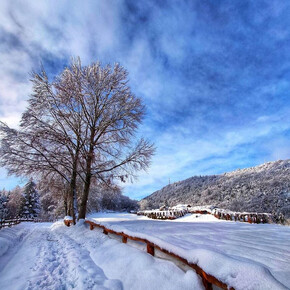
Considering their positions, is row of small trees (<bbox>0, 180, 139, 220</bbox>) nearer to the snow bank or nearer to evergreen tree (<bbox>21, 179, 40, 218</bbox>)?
evergreen tree (<bbox>21, 179, 40, 218</bbox>)

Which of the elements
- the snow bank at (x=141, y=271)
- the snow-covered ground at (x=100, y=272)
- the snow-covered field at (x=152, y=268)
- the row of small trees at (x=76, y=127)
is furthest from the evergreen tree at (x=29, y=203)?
the snow bank at (x=141, y=271)

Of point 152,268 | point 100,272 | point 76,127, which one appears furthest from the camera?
point 76,127

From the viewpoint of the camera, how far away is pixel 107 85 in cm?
1159

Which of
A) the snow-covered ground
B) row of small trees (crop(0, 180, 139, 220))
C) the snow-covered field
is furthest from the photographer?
row of small trees (crop(0, 180, 139, 220))

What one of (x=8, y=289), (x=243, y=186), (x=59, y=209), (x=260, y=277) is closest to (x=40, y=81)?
(x=8, y=289)

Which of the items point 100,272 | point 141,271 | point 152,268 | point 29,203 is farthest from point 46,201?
point 152,268

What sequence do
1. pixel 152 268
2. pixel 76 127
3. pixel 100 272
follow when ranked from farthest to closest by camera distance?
pixel 76 127, pixel 100 272, pixel 152 268

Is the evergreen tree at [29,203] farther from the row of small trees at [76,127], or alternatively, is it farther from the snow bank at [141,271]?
the snow bank at [141,271]

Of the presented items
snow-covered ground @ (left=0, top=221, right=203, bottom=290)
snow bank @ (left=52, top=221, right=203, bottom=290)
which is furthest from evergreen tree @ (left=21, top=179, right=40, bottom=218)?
snow bank @ (left=52, top=221, right=203, bottom=290)

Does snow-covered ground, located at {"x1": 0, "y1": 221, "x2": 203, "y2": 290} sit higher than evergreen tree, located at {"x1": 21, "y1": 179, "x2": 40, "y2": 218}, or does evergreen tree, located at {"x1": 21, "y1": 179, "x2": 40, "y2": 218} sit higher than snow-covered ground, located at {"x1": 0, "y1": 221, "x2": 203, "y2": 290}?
evergreen tree, located at {"x1": 21, "y1": 179, "x2": 40, "y2": 218}

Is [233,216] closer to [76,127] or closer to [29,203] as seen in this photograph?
[76,127]

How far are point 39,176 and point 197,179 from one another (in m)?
Answer: 67.6

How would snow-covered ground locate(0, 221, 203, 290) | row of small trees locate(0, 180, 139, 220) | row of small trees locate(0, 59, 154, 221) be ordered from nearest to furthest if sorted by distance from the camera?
snow-covered ground locate(0, 221, 203, 290), row of small trees locate(0, 59, 154, 221), row of small trees locate(0, 180, 139, 220)

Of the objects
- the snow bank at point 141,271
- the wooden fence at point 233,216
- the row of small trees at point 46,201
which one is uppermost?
A: the row of small trees at point 46,201
